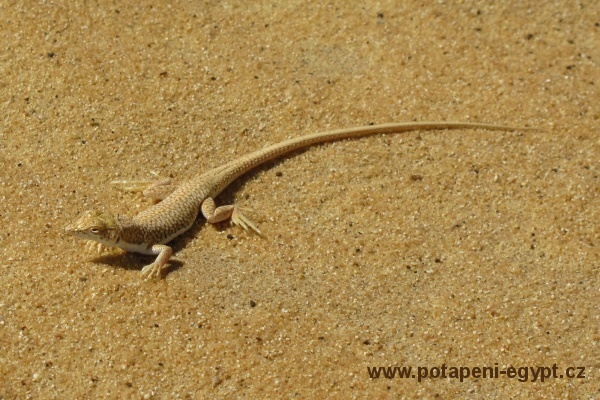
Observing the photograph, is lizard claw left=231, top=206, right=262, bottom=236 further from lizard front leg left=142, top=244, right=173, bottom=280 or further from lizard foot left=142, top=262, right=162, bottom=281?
lizard foot left=142, top=262, right=162, bottom=281

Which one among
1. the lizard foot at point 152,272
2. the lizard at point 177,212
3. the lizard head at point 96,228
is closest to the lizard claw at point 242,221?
the lizard at point 177,212

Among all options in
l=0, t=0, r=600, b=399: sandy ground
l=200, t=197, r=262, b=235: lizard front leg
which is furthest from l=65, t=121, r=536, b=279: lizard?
l=0, t=0, r=600, b=399: sandy ground

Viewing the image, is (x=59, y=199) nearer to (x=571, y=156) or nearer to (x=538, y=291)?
(x=538, y=291)

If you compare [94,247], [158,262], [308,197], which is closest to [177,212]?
[158,262]

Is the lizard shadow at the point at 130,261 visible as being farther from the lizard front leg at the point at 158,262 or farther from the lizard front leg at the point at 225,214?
the lizard front leg at the point at 225,214

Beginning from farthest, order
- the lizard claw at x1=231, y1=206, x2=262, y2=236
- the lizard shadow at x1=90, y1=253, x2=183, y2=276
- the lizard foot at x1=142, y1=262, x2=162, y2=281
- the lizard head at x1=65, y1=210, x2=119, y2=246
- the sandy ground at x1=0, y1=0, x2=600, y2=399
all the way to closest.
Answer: the lizard claw at x1=231, y1=206, x2=262, y2=236 < the lizard shadow at x1=90, y1=253, x2=183, y2=276 < the lizard foot at x1=142, y1=262, x2=162, y2=281 < the lizard head at x1=65, y1=210, x2=119, y2=246 < the sandy ground at x1=0, y1=0, x2=600, y2=399

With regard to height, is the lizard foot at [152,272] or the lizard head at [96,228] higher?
the lizard head at [96,228]
